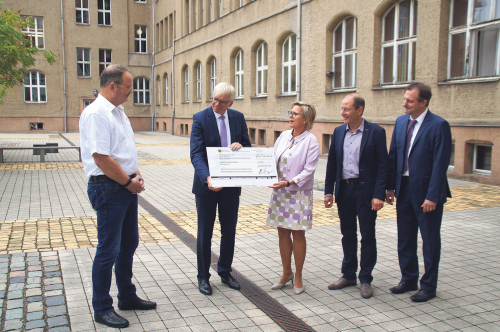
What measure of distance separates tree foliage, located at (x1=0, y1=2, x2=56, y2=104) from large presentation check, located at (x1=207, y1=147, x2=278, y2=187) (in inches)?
440

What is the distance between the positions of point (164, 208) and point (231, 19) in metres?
17.6

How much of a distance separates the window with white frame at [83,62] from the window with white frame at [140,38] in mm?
4149

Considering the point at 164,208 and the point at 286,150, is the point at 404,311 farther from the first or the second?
the point at 164,208

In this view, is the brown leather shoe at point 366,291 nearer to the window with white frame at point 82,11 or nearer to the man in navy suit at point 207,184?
the man in navy suit at point 207,184

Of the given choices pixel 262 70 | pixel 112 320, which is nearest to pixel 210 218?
pixel 112 320

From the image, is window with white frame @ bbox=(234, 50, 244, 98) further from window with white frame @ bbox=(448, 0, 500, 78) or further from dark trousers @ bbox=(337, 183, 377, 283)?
dark trousers @ bbox=(337, 183, 377, 283)

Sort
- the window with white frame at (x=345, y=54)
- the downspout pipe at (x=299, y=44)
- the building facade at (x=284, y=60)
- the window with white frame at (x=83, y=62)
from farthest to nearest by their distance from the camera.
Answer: the window with white frame at (x=83, y=62)
the downspout pipe at (x=299, y=44)
the window with white frame at (x=345, y=54)
the building facade at (x=284, y=60)

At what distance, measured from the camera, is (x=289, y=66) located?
19.8 metres

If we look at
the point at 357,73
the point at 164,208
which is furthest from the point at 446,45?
the point at 164,208

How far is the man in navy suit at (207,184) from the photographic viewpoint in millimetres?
4422

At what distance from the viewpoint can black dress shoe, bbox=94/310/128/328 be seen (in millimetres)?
3691

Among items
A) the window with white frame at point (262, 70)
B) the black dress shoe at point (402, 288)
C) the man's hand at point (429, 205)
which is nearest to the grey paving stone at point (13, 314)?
the black dress shoe at point (402, 288)

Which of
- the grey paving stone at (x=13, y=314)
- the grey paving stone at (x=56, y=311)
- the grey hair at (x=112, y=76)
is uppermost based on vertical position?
the grey hair at (x=112, y=76)

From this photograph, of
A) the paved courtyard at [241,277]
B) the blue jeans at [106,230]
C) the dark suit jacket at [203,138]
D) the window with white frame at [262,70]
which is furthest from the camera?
the window with white frame at [262,70]
